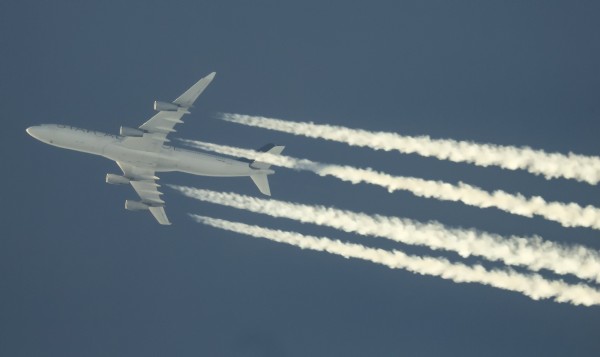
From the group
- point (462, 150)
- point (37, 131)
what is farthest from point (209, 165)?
point (462, 150)

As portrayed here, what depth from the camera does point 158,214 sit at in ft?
230

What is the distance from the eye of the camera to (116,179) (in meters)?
66.5

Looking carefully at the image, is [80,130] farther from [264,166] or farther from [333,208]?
[333,208]

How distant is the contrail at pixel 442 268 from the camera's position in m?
50.3

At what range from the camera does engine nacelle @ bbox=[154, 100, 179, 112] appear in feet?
199

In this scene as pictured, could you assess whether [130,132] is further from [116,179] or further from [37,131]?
[37,131]

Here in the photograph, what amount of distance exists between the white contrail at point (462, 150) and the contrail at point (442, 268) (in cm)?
608

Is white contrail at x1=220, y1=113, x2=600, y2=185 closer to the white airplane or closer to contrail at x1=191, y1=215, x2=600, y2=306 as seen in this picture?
the white airplane

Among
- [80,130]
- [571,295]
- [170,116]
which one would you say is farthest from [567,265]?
[80,130]

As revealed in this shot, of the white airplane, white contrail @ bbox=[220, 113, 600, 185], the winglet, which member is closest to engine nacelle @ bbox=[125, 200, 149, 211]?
the white airplane

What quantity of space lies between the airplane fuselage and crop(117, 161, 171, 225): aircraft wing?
2801mm

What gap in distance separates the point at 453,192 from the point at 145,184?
24195mm

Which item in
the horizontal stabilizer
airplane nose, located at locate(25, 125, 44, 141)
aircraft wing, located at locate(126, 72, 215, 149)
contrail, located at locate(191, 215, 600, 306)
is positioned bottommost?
contrail, located at locate(191, 215, 600, 306)

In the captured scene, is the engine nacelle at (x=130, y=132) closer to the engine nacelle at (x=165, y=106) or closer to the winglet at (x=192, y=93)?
the engine nacelle at (x=165, y=106)
